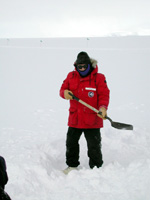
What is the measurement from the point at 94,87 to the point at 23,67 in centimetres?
915

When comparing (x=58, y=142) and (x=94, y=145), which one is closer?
(x=94, y=145)

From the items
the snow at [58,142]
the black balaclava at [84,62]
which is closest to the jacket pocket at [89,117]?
the black balaclava at [84,62]

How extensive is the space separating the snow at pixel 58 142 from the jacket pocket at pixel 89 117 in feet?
2.01

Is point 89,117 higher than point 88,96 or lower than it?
lower

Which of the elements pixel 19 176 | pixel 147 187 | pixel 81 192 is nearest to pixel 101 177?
pixel 81 192

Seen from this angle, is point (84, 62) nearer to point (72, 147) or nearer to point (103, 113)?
point (103, 113)

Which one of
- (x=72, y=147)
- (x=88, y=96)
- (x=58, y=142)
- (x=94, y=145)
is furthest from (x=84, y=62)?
(x=58, y=142)

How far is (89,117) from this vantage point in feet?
9.72

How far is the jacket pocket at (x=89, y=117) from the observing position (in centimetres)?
295

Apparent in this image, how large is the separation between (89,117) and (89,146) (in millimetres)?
439

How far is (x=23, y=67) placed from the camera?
1148 centimetres

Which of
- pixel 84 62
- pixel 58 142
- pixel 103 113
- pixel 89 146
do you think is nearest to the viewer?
pixel 103 113

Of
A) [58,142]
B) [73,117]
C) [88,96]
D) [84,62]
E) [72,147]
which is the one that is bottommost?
[58,142]

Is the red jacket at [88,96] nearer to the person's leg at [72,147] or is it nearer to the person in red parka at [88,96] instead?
the person in red parka at [88,96]
